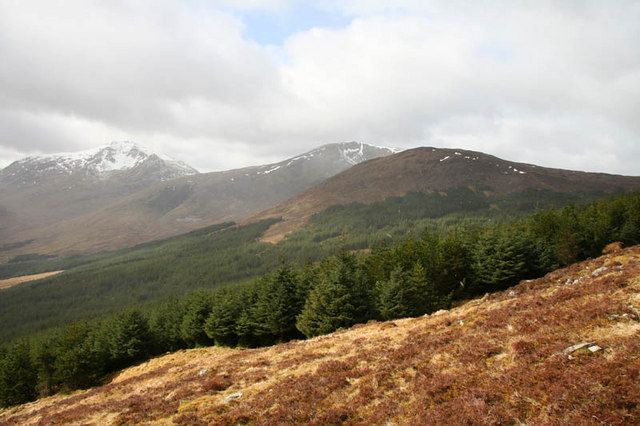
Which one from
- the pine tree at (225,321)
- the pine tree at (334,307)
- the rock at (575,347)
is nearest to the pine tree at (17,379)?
the pine tree at (225,321)

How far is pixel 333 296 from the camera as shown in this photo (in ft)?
160

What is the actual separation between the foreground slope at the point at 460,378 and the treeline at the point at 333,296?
2241cm

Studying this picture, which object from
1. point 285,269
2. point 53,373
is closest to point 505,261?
point 285,269

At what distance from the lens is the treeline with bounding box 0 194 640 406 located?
165 ft

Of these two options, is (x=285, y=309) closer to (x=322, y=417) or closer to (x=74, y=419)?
(x=74, y=419)

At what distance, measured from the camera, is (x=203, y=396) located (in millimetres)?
22391

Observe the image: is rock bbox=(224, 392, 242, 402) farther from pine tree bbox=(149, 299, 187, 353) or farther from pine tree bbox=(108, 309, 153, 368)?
pine tree bbox=(149, 299, 187, 353)

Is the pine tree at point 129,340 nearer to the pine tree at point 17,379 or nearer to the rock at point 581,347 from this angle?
the pine tree at point 17,379

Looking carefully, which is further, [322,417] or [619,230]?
[619,230]

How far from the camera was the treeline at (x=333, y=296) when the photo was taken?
50406 millimetres

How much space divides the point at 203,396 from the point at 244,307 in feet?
141

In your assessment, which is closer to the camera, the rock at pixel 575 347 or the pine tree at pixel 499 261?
the rock at pixel 575 347

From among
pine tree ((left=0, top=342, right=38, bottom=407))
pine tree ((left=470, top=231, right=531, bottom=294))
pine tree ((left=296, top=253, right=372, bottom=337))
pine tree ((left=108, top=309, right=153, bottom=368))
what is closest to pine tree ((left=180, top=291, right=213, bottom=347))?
pine tree ((left=108, top=309, right=153, bottom=368))

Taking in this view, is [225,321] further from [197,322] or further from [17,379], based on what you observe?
[17,379]
